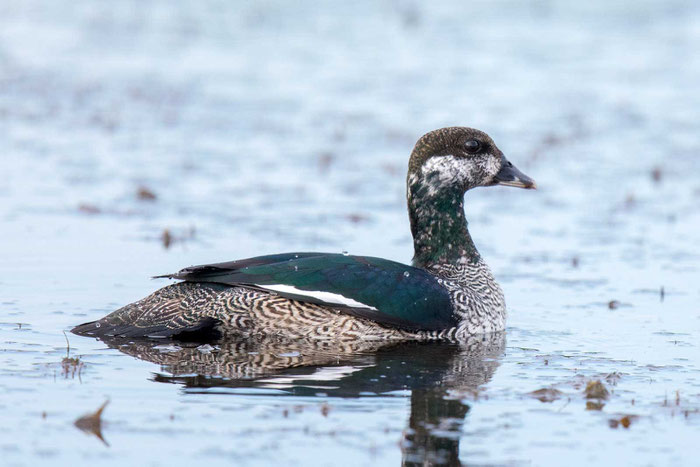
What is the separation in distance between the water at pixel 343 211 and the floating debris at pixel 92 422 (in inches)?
3.3

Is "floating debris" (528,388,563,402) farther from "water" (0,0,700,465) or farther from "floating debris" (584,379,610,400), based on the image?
"floating debris" (584,379,610,400)

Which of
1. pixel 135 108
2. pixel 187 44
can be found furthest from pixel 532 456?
pixel 187 44

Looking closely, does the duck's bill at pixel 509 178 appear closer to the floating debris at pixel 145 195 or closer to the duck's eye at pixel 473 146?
the duck's eye at pixel 473 146

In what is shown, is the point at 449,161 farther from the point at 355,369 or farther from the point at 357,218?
the point at 357,218

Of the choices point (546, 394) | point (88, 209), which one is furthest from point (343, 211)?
point (546, 394)

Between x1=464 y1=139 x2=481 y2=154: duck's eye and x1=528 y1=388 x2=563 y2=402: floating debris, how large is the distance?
275 cm

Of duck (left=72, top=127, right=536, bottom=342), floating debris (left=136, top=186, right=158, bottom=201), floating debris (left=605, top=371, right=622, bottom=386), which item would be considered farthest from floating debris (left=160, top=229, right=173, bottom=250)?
floating debris (left=605, top=371, right=622, bottom=386)

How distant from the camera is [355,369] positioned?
8273mm

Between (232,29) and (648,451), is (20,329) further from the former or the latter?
(232,29)

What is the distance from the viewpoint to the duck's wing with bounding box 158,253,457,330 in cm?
882

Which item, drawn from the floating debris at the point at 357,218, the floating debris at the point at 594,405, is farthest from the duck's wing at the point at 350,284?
the floating debris at the point at 357,218

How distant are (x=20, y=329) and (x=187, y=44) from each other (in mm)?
15104

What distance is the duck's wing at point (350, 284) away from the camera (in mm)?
8820

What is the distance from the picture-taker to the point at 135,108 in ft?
59.8
